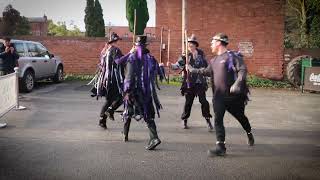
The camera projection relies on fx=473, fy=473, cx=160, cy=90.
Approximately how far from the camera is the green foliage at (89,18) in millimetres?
26938

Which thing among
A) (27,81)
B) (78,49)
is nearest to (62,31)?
(78,49)

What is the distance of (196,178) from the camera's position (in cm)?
578

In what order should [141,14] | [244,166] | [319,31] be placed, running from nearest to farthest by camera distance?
[244,166] → [141,14] → [319,31]

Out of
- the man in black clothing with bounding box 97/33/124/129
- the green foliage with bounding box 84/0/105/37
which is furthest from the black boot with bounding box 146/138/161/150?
the green foliage with bounding box 84/0/105/37

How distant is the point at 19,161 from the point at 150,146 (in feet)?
6.35

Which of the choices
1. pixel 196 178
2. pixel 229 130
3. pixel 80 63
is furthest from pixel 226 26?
pixel 196 178

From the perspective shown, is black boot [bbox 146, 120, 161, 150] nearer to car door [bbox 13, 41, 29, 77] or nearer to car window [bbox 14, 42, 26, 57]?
car door [bbox 13, 41, 29, 77]

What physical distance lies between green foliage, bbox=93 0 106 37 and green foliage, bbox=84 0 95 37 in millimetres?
180

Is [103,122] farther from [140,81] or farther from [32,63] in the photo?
[32,63]

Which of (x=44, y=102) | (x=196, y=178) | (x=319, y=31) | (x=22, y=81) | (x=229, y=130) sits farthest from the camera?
(x=319, y=31)

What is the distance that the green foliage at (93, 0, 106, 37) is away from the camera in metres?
27.0

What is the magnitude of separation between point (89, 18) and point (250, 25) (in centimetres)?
1051

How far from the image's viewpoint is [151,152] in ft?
23.4

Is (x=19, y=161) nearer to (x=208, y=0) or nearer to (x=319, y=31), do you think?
(x=208, y=0)
